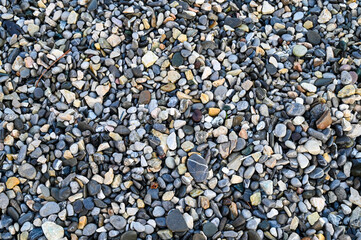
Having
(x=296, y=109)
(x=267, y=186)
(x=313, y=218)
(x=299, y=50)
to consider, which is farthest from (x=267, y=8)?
(x=313, y=218)

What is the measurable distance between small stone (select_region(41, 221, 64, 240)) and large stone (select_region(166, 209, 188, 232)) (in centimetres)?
52

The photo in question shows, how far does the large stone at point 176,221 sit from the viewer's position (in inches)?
72.3

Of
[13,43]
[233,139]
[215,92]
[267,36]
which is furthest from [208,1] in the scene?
[13,43]

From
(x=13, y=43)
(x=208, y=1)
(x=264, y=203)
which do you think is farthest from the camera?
(x=208, y=1)

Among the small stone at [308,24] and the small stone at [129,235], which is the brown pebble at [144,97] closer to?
the small stone at [129,235]

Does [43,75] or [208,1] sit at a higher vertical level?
[208,1]

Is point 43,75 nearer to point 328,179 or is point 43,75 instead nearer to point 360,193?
point 328,179

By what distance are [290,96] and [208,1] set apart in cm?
89

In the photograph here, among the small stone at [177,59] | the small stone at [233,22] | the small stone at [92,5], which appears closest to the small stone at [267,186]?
the small stone at [177,59]

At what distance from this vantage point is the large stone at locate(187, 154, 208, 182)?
195 cm

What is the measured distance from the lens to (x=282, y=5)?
2639 mm

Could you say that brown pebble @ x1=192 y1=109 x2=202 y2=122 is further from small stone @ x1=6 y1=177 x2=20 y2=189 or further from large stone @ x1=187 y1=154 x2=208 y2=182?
small stone @ x1=6 y1=177 x2=20 y2=189

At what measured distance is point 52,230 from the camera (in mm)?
1830

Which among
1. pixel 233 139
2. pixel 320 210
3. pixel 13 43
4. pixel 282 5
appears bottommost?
pixel 320 210
